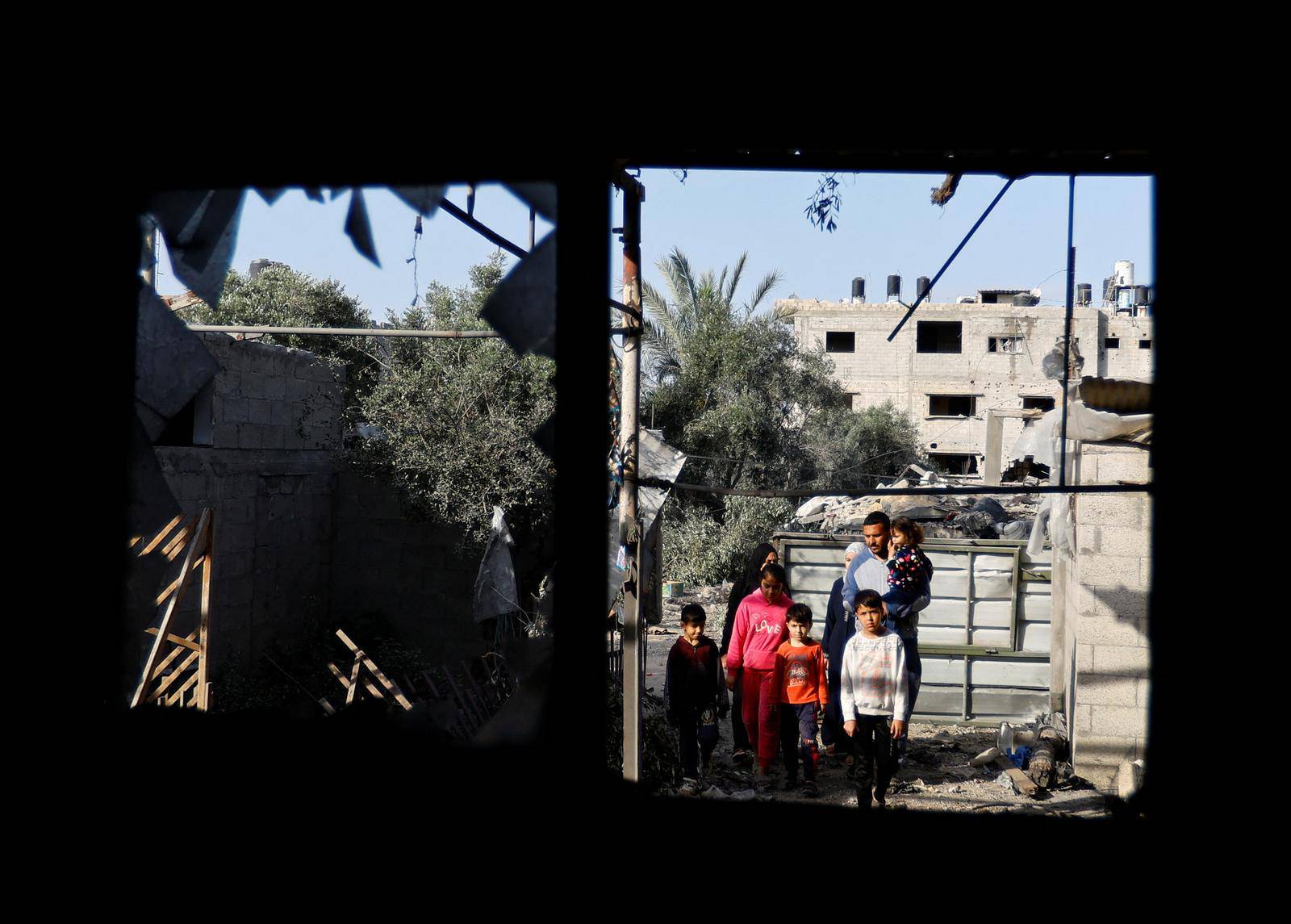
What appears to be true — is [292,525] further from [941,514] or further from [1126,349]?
[1126,349]

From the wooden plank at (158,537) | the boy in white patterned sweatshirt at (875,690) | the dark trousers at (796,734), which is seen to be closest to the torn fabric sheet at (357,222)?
the wooden plank at (158,537)

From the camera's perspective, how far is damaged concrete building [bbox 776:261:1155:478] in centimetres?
2808

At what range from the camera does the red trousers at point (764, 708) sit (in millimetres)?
6531

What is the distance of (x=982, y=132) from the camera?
1.45 meters

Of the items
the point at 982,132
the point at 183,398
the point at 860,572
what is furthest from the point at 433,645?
the point at 982,132

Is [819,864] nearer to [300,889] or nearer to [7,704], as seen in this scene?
[300,889]

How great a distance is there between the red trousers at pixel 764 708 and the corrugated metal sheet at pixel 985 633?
2.26 metres

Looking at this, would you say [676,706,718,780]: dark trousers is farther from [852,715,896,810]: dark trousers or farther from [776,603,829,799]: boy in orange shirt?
[852,715,896,810]: dark trousers

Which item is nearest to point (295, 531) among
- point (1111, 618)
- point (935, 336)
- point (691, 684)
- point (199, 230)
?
point (691, 684)

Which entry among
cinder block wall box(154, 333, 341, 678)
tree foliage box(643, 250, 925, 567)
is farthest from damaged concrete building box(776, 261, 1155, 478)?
cinder block wall box(154, 333, 341, 678)

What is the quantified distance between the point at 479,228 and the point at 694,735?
4.41 metres

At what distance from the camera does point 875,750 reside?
19.1 feet

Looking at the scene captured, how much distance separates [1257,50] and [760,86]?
0.66 metres

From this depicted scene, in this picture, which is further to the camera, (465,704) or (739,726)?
(465,704)
